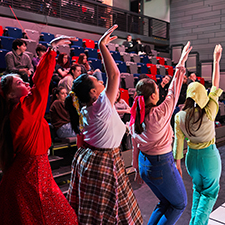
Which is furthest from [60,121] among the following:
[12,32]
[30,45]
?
[12,32]

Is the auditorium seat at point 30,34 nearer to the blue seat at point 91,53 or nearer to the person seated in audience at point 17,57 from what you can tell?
the blue seat at point 91,53

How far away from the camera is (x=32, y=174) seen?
1.10m

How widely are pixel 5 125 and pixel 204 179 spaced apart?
53.7 inches

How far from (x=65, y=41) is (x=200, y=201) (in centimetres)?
139

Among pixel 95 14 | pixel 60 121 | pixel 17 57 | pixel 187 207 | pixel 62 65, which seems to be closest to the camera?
pixel 187 207

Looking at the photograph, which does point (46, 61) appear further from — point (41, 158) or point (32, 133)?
point (41, 158)

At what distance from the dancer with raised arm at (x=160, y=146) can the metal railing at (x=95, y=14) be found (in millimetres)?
6101

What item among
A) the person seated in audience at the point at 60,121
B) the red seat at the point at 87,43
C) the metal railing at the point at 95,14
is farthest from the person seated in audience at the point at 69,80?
the metal railing at the point at 95,14

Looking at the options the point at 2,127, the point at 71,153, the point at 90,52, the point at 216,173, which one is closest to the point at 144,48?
the point at 90,52

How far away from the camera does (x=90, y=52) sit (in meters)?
6.14

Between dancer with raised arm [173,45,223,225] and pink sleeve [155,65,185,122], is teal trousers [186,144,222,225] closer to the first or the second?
dancer with raised arm [173,45,223,225]

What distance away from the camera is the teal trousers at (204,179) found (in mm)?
1601

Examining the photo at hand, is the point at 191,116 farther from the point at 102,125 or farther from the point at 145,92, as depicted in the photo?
the point at 102,125

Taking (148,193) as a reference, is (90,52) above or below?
above
